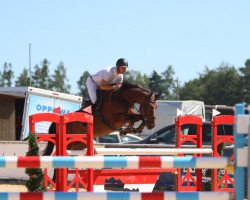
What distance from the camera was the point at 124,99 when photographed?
923 cm

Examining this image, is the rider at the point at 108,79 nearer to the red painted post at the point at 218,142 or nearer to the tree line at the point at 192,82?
the red painted post at the point at 218,142

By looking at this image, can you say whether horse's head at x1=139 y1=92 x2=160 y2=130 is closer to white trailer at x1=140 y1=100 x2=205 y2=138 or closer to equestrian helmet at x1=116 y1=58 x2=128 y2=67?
equestrian helmet at x1=116 y1=58 x2=128 y2=67

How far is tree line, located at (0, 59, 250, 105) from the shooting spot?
2534 inches

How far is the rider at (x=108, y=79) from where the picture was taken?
8938 millimetres

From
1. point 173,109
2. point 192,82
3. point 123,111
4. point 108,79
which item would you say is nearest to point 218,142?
point 123,111

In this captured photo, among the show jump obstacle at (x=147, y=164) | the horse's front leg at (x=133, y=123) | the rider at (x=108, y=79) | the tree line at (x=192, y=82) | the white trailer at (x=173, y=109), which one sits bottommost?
the show jump obstacle at (x=147, y=164)

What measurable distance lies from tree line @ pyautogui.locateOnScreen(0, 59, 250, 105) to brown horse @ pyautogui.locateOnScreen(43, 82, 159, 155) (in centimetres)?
3947

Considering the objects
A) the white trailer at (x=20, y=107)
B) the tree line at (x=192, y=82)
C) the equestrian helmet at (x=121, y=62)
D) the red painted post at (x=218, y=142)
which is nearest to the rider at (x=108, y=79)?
the equestrian helmet at (x=121, y=62)

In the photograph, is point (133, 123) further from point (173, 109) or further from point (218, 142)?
point (173, 109)

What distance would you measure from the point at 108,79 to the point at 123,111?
530mm

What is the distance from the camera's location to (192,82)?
7756cm

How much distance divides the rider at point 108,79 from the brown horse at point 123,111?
13 centimetres

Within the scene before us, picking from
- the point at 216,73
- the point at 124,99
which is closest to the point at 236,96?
the point at 216,73

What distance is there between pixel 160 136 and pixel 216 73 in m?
58.9
